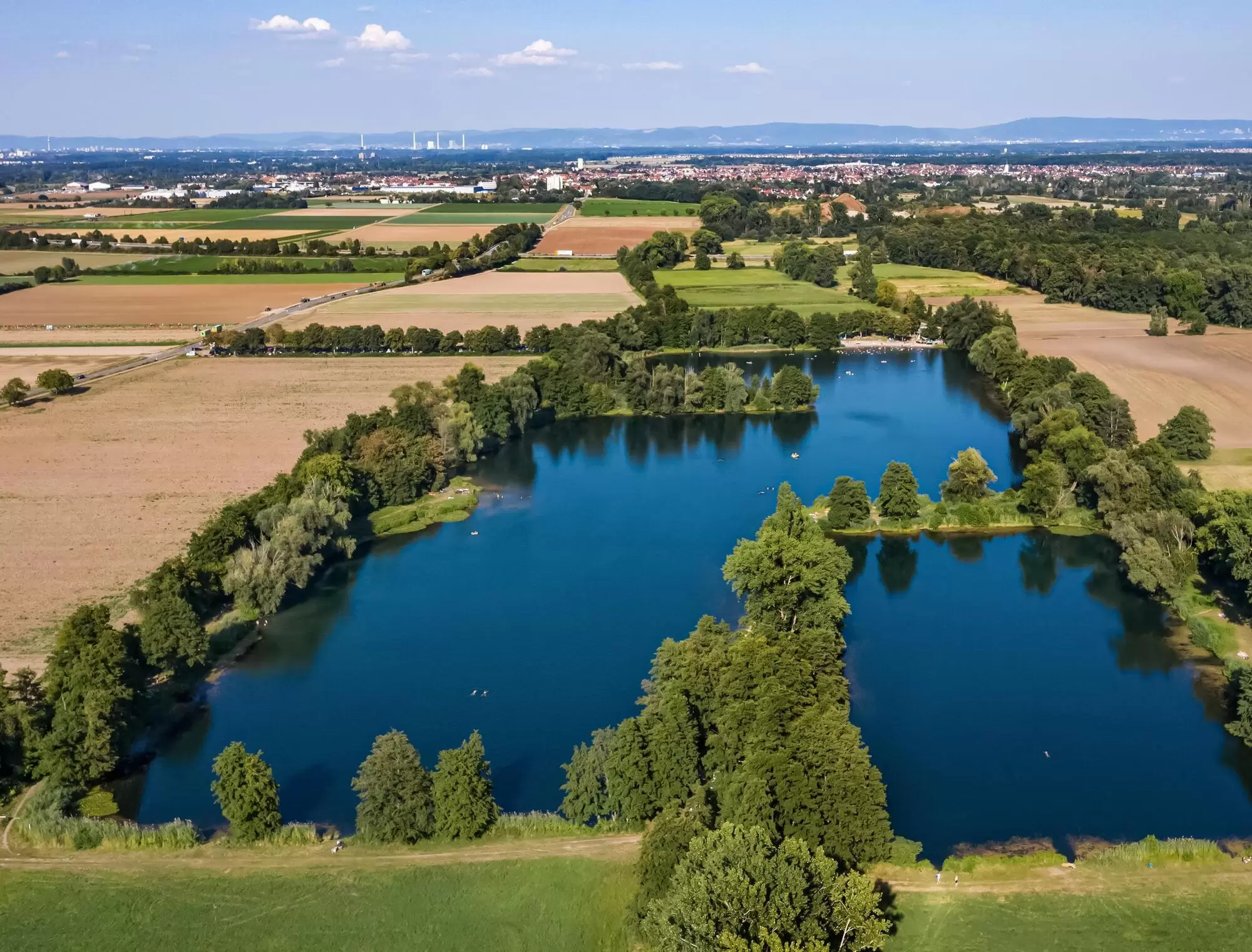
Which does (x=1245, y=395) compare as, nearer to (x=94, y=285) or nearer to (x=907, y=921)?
(x=907, y=921)

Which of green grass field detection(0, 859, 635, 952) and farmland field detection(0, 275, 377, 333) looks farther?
farmland field detection(0, 275, 377, 333)

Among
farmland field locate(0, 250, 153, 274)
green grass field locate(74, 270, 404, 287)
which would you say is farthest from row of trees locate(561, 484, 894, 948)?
farmland field locate(0, 250, 153, 274)

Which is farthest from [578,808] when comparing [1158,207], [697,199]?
[697,199]

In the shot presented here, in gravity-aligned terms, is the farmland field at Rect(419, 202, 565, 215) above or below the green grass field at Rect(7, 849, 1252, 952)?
above

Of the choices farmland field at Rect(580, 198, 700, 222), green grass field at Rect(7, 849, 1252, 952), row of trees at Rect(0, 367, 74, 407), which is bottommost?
green grass field at Rect(7, 849, 1252, 952)

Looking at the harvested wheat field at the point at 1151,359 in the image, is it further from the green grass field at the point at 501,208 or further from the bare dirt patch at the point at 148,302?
the green grass field at the point at 501,208

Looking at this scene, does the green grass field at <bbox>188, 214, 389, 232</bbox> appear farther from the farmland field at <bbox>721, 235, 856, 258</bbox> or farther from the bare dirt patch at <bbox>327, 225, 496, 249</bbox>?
the farmland field at <bbox>721, 235, 856, 258</bbox>

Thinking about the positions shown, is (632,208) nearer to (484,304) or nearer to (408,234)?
(408,234)

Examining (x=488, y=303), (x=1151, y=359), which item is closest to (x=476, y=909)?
(x=1151, y=359)
